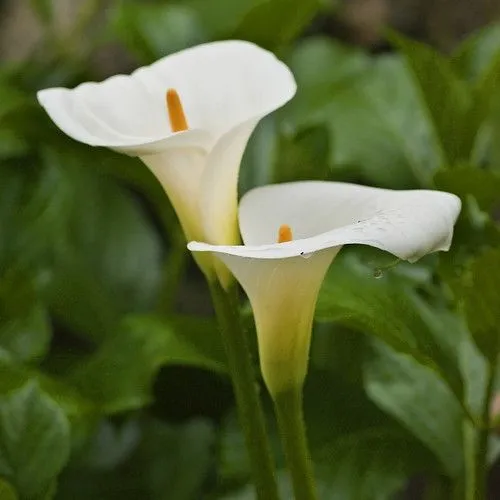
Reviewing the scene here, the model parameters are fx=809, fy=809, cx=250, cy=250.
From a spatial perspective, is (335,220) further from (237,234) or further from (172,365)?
(172,365)

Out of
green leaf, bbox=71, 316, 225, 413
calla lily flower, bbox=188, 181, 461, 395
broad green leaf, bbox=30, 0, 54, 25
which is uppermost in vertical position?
calla lily flower, bbox=188, 181, 461, 395

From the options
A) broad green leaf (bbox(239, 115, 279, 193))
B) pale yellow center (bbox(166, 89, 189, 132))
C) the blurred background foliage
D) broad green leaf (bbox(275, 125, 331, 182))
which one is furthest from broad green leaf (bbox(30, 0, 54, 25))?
pale yellow center (bbox(166, 89, 189, 132))

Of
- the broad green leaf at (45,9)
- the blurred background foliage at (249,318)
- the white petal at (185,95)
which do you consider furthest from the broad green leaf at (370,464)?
the broad green leaf at (45,9)

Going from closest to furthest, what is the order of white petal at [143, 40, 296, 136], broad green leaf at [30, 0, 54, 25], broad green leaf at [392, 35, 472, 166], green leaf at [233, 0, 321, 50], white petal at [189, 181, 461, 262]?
1. white petal at [189, 181, 461, 262]
2. white petal at [143, 40, 296, 136]
3. broad green leaf at [392, 35, 472, 166]
4. green leaf at [233, 0, 321, 50]
5. broad green leaf at [30, 0, 54, 25]

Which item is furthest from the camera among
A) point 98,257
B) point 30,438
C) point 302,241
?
point 98,257

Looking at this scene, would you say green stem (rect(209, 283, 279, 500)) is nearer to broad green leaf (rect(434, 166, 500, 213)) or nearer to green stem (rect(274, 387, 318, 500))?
green stem (rect(274, 387, 318, 500))

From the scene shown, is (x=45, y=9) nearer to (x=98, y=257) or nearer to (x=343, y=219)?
(x=98, y=257)

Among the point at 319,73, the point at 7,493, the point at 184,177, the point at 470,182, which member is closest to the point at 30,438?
the point at 7,493

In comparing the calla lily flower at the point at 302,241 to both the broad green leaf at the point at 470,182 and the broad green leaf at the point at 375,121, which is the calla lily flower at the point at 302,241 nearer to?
the broad green leaf at the point at 470,182
